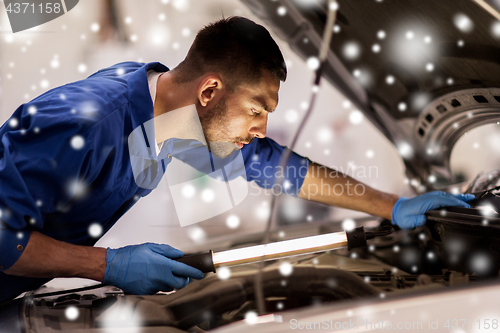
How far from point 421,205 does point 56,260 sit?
970 millimetres

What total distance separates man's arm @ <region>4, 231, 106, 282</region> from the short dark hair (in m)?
0.53

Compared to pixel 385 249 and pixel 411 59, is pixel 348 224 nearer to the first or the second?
pixel 385 249

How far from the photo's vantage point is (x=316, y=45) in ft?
3.09

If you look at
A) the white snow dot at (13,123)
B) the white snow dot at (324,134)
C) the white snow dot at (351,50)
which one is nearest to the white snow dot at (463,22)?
the white snow dot at (351,50)

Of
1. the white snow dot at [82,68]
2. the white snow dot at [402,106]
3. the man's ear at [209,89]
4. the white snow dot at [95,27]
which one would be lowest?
the white snow dot at [402,106]

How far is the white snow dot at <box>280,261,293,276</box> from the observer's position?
83 centimetres

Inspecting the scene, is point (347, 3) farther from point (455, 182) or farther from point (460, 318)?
point (455, 182)

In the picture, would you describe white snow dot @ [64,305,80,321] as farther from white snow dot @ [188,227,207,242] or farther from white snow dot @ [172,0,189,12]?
white snow dot @ [172,0,189,12]

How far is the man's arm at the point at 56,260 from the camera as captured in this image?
0.65 metres

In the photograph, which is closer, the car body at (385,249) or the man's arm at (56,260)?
the car body at (385,249)

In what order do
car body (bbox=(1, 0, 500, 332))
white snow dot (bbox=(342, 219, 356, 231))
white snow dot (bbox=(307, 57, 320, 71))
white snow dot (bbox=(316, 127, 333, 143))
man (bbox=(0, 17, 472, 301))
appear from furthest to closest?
white snow dot (bbox=(316, 127, 333, 143)) → white snow dot (bbox=(342, 219, 356, 231)) → white snow dot (bbox=(307, 57, 320, 71)) → man (bbox=(0, 17, 472, 301)) → car body (bbox=(1, 0, 500, 332))

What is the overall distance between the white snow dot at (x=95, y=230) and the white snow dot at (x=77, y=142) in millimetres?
303

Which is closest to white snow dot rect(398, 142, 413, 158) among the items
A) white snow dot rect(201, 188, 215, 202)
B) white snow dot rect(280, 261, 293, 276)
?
white snow dot rect(280, 261, 293, 276)

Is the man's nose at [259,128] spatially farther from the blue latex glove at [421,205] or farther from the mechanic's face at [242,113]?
the blue latex glove at [421,205]
